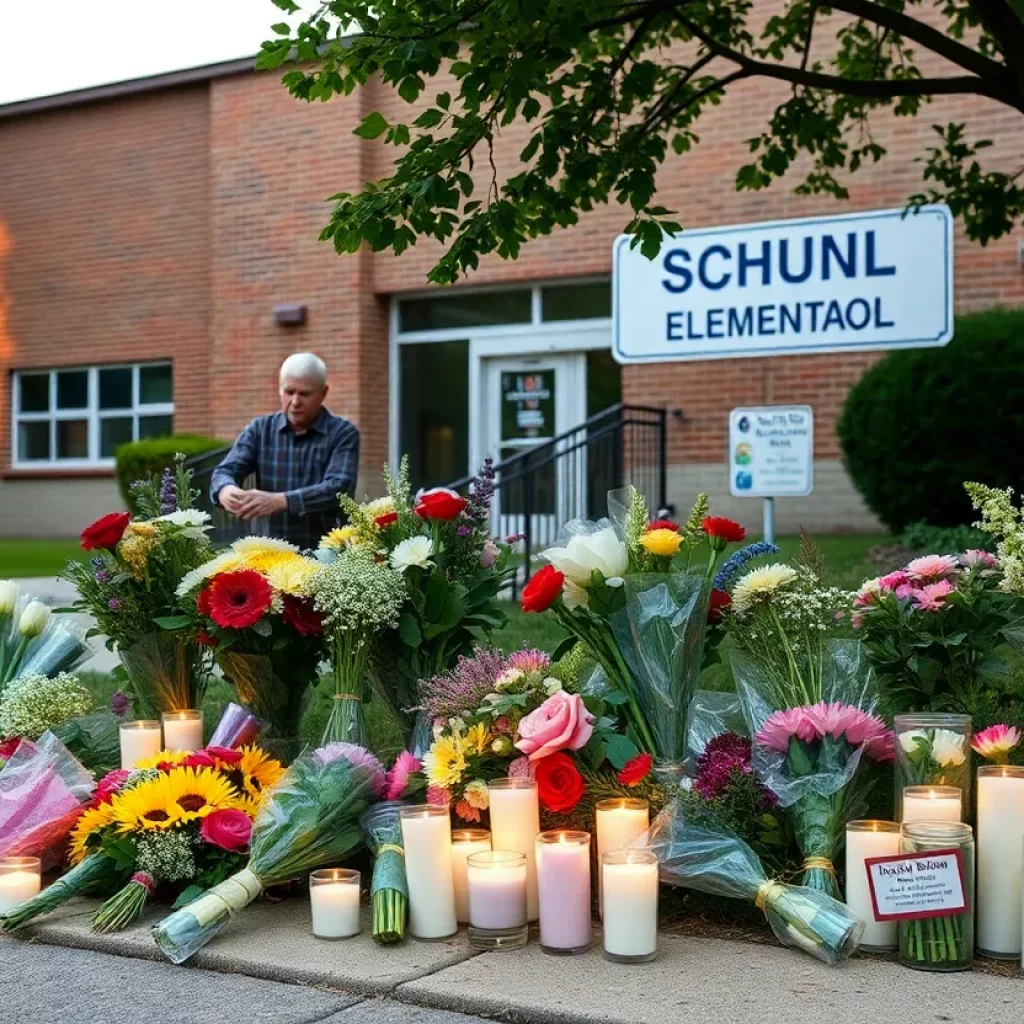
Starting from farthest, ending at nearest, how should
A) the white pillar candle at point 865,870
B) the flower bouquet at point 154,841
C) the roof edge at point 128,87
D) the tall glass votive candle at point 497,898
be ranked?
the roof edge at point 128,87 → the flower bouquet at point 154,841 → the tall glass votive candle at point 497,898 → the white pillar candle at point 865,870

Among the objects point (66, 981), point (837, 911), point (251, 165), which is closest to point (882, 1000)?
point (837, 911)

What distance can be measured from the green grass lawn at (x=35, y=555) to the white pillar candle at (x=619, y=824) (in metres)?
8.98

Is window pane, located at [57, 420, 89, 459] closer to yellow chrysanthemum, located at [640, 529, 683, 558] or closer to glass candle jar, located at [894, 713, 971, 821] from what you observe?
yellow chrysanthemum, located at [640, 529, 683, 558]

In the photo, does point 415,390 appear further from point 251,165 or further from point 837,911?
point 837,911

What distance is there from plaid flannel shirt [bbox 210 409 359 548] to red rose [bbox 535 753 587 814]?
227 cm

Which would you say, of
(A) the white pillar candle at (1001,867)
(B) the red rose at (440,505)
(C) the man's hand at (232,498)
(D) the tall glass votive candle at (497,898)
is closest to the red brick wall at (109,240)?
(C) the man's hand at (232,498)

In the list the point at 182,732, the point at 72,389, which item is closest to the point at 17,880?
the point at 182,732

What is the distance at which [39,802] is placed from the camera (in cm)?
366

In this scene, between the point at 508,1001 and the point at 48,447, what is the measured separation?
16.3 m

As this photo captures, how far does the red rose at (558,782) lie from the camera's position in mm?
3236

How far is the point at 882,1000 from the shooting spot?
2.67 metres

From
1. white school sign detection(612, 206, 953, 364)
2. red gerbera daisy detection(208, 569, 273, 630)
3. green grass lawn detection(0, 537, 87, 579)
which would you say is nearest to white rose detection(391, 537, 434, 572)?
red gerbera daisy detection(208, 569, 273, 630)

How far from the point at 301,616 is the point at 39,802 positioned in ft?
2.74

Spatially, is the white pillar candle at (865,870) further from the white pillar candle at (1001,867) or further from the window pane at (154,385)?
the window pane at (154,385)
